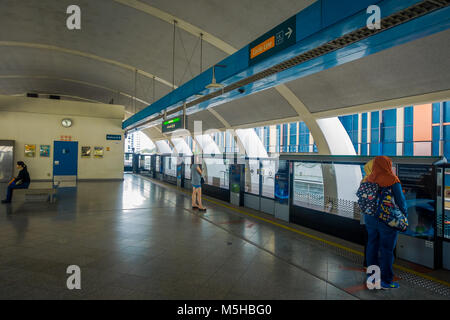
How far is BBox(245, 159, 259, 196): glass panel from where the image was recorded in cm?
792

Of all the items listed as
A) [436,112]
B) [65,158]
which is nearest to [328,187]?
[65,158]

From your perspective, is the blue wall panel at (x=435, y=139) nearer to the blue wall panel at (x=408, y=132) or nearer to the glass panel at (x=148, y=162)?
the blue wall panel at (x=408, y=132)

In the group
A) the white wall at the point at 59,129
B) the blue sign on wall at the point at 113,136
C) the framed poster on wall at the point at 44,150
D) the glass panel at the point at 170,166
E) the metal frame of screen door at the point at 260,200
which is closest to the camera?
the metal frame of screen door at the point at 260,200

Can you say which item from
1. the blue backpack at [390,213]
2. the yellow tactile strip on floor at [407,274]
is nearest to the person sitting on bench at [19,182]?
the yellow tactile strip on floor at [407,274]

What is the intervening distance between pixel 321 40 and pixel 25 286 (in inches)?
191

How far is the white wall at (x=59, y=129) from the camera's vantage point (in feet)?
44.6

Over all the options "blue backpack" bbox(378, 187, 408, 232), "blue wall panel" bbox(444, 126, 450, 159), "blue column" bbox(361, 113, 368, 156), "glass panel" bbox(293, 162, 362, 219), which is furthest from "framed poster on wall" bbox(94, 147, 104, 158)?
"blue column" bbox(361, 113, 368, 156)

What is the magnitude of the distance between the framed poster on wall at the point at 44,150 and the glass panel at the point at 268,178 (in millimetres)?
12403

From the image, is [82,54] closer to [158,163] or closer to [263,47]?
[158,163]

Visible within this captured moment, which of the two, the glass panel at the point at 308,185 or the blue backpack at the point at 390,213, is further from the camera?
the glass panel at the point at 308,185

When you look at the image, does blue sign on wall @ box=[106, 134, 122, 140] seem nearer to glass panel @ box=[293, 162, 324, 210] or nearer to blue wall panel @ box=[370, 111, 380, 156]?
glass panel @ box=[293, 162, 324, 210]

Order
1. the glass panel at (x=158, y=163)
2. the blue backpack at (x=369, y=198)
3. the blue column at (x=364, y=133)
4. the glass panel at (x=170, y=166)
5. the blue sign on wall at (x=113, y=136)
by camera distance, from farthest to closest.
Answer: the blue column at (x=364, y=133), the glass panel at (x=158, y=163), the blue sign on wall at (x=113, y=136), the glass panel at (x=170, y=166), the blue backpack at (x=369, y=198)

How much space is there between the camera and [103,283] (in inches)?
127

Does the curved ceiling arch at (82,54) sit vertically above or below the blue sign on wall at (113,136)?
above
